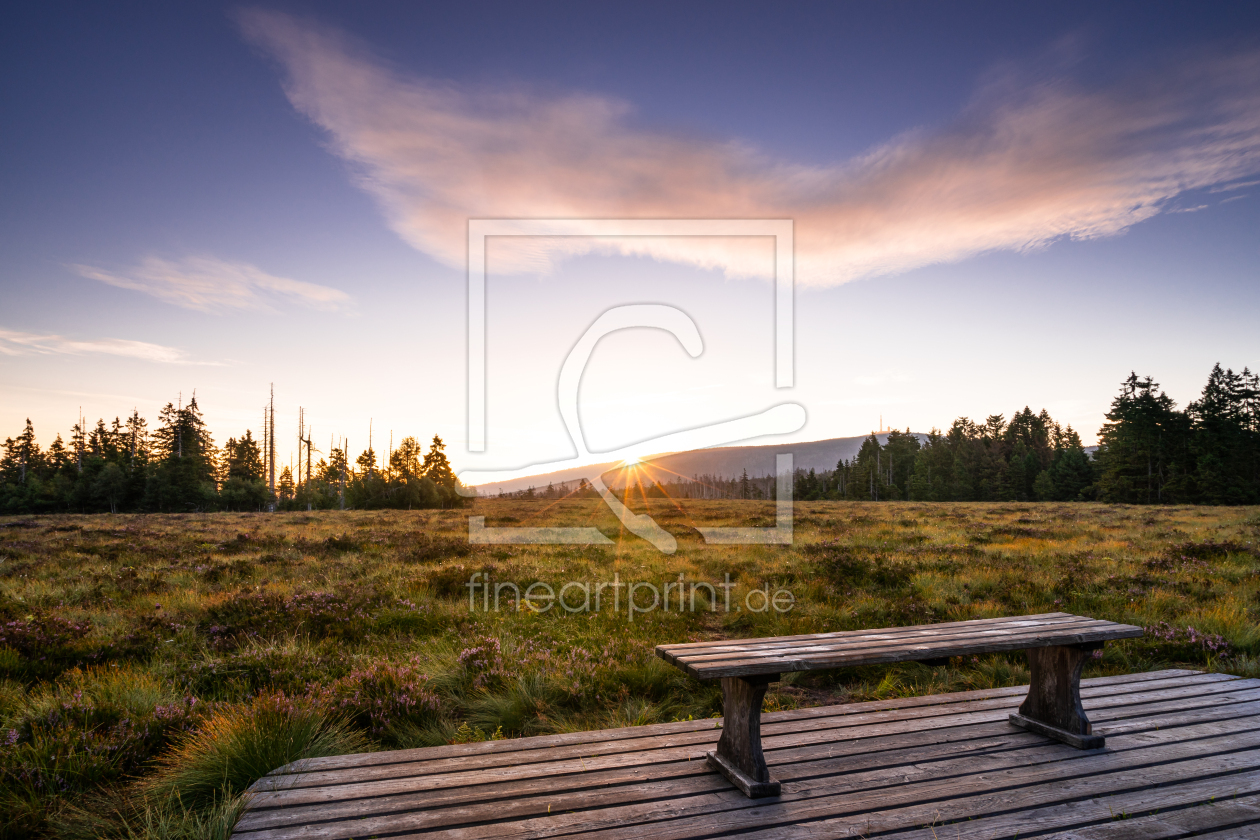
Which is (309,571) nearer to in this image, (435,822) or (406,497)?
(435,822)

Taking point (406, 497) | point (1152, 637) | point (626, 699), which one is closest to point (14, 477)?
point (406, 497)

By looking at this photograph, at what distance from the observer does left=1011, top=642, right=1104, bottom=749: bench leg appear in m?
3.76

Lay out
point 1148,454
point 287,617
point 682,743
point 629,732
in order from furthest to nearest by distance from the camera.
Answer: point 1148,454, point 287,617, point 629,732, point 682,743

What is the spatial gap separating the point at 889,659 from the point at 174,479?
188ft

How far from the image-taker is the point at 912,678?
19.3 ft

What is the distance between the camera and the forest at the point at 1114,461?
167 ft

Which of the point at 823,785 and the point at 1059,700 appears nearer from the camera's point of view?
the point at 823,785

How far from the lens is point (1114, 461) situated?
57.3 metres

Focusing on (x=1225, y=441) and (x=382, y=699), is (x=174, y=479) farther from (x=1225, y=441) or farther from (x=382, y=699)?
(x=1225, y=441)

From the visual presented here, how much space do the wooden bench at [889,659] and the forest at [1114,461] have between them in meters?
64.4

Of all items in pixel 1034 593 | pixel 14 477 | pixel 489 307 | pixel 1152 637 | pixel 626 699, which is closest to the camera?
pixel 626 699

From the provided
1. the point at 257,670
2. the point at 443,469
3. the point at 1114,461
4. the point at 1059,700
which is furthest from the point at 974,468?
the point at 257,670

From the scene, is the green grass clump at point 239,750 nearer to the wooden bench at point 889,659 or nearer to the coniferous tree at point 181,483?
the wooden bench at point 889,659

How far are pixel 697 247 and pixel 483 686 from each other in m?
7.01
